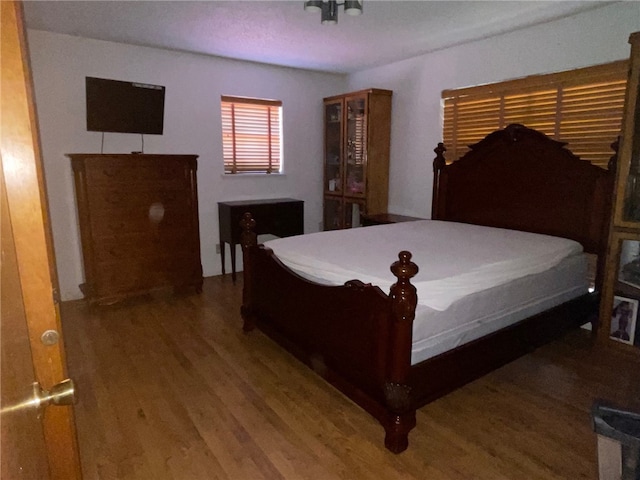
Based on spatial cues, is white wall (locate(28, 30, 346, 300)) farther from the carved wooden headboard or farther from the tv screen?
the carved wooden headboard

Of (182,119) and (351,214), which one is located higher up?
(182,119)

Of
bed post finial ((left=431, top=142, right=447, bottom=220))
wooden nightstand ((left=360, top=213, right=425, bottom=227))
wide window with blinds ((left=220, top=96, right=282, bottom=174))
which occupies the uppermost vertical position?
wide window with blinds ((left=220, top=96, right=282, bottom=174))

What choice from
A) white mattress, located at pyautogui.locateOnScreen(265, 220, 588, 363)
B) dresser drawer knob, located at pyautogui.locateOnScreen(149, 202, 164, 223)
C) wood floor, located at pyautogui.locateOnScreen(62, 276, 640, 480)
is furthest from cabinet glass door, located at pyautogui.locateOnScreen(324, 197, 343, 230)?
wood floor, located at pyautogui.locateOnScreen(62, 276, 640, 480)

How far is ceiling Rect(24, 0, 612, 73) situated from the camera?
9.16 ft

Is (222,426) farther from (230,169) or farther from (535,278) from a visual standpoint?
(230,169)

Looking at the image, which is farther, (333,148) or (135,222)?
(333,148)

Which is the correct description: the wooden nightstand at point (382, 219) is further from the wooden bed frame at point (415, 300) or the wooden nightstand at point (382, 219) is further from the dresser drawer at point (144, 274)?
the dresser drawer at point (144, 274)

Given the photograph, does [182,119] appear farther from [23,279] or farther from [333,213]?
[23,279]

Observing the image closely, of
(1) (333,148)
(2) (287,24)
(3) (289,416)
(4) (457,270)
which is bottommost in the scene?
(3) (289,416)

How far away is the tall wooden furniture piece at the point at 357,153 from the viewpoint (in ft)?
14.6

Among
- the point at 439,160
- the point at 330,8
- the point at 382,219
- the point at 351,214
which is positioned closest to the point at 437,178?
the point at 439,160

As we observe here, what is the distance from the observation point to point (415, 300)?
1752mm

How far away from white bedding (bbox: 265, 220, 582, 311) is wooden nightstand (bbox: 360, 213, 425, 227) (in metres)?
0.78

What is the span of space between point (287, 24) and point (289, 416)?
110 inches
